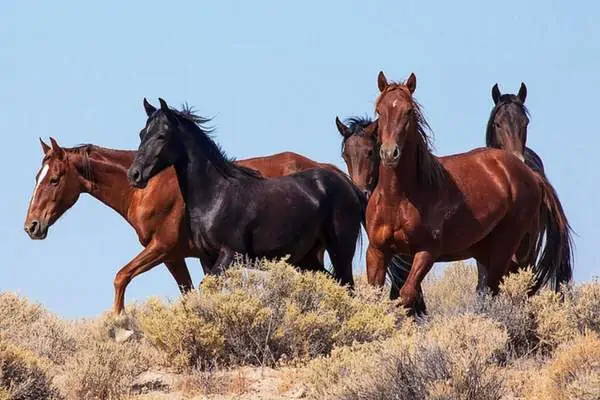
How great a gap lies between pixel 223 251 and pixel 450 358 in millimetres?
4801

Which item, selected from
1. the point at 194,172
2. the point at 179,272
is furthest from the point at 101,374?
the point at 179,272

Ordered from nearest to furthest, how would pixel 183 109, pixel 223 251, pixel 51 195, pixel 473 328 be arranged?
1. pixel 473 328
2. pixel 223 251
3. pixel 183 109
4. pixel 51 195

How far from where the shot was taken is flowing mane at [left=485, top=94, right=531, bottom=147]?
16500mm

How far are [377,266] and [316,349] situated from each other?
176 centimetres

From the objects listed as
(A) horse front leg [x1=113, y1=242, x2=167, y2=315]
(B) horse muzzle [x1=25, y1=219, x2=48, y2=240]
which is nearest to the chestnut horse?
(A) horse front leg [x1=113, y1=242, x2=167, y2=315]

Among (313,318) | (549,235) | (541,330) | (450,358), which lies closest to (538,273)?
(549,235)

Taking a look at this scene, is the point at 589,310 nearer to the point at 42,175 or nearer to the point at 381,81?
the point at 381,81

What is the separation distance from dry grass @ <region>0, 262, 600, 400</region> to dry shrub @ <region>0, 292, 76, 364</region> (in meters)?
0.03

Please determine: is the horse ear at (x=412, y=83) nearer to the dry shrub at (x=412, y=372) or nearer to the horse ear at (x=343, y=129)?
the horse ear at (x=343, y=129)

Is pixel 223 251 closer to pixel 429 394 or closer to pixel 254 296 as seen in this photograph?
pixel 254 296

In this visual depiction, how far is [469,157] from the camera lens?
15.0 metres

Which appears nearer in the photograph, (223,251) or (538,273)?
(223,251)

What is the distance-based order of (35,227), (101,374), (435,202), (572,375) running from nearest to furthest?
1. (572,375)
2. (101,374)
3. (435,202)
4. (35,227)

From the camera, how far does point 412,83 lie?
13969 mm
